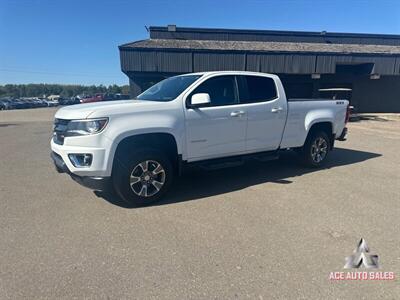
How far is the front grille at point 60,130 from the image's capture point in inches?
160

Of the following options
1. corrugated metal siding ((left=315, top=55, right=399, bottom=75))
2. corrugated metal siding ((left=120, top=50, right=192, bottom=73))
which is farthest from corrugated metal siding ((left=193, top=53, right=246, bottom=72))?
corrugated metal siding ((left=315, top=55, right=399, bottom=75))

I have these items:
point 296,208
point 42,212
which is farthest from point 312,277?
point 42,212

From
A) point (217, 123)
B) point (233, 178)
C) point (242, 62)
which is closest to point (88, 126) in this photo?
point (217, 123)

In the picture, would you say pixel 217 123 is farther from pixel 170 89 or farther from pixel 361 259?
pixel 361 259

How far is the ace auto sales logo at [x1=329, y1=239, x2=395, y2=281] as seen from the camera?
268 cm

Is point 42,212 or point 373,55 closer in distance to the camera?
point 42,212

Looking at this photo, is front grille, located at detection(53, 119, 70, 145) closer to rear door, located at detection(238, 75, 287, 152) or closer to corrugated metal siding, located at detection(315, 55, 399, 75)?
rear door, located at detection(238, 75, 287, 152)

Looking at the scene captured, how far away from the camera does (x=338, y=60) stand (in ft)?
67.8

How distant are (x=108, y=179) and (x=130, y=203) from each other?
0.54 metres

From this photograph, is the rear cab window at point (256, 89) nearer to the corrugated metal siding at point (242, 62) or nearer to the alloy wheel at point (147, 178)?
the alloy wheel at point (147, 178)

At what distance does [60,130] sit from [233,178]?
129 inches

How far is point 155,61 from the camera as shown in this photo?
725 inches

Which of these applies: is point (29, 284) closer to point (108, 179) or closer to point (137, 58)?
point (108, 179)

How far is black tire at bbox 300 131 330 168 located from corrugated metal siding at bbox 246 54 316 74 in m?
14.3
